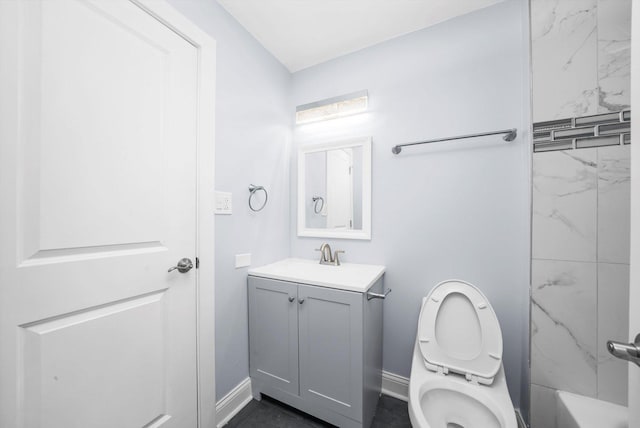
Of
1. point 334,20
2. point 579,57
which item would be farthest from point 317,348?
point 334,20

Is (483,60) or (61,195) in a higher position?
(483,60)

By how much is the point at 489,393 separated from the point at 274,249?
146cm

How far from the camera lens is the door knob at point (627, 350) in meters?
0.49

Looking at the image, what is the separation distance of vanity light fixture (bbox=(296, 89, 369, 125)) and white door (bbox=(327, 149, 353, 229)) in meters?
0.28

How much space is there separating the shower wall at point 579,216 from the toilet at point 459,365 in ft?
0.68

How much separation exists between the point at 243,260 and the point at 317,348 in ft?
2.29

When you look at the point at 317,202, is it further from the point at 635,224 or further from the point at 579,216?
the point at 635,224

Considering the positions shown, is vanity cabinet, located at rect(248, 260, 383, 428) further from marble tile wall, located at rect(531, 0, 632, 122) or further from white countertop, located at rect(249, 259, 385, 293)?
marble tile wall, located at rect(531, 0, 632, 122)

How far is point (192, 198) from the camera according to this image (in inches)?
48.7

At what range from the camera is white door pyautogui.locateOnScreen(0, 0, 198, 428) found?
0.75 m

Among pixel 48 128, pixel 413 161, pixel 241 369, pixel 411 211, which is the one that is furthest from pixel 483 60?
pixel 241 369

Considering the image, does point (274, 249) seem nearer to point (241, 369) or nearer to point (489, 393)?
point (241, 369)

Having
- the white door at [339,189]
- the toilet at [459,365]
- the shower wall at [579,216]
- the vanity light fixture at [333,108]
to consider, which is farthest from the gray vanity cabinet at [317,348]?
the vanity light fixture at [333,108]

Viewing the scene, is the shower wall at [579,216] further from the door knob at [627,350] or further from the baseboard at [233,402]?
the baseboard at [233,402]
